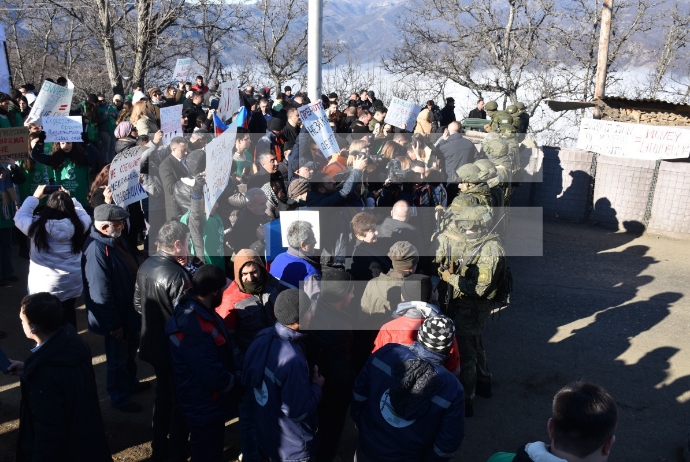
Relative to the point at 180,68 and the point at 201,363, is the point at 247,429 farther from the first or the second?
the point at 180,68

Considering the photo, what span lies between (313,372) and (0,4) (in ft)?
105

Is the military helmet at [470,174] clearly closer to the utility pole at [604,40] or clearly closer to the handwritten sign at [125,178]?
the handwritten sign at [125,178]

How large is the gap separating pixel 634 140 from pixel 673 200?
155 centimetres

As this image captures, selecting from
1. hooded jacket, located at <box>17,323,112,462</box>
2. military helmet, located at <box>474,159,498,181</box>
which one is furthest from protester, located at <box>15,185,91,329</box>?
military helmet, located at <box>474,159,498,181</box>

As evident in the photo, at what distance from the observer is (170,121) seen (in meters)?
7.55

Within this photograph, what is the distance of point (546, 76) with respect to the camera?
20.5 metres

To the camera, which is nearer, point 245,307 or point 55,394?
point 55,394

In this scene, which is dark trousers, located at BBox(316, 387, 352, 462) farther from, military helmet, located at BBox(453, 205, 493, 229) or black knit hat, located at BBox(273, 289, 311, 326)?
military helmet, located at BBox(453, 205, 493, 229)

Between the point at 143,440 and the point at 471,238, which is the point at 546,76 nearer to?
the point at 471,238

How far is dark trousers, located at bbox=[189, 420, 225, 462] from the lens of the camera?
3.67 metres

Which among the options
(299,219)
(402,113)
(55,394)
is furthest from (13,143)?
(402,113)

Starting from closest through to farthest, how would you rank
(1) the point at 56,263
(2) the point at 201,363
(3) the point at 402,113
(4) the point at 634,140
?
(2) the point at 201,363 → (1) the point at 56,263 → (3) the point at 402,113 → (4) the point at 634,140

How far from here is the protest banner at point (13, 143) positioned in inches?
232

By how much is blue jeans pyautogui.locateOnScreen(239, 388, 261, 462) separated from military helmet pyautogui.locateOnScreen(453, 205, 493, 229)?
7.76 feet
